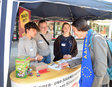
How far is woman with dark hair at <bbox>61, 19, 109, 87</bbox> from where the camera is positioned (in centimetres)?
128

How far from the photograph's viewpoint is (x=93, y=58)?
1448mm

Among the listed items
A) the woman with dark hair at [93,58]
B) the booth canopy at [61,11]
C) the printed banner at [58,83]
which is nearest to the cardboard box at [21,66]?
the printed banner at [58,83]

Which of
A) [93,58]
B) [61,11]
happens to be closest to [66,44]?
[93,58]

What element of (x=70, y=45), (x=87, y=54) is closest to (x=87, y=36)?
(x=87, y=54)

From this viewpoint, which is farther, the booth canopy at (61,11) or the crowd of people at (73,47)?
the booth canopy at (61,11)

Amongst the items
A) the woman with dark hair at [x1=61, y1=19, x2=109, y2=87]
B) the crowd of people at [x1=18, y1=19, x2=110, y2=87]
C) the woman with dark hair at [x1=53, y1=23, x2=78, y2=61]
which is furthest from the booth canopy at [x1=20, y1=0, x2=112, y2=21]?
the woman with dark hair at [x1=61, y1=19, x2=109, y2=87]

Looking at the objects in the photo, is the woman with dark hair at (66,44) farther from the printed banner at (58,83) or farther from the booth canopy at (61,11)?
the booth canopy at (61,11)

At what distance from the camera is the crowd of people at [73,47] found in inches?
50.8

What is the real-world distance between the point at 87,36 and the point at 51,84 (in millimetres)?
841

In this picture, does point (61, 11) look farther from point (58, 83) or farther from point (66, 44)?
point (58, 83)

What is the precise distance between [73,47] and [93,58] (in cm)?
163

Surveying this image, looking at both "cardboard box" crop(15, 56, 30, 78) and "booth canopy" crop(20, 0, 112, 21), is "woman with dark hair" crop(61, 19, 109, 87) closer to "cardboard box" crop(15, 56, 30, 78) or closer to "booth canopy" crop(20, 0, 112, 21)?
"cardboard box" crop(15, 56, 30, 78)

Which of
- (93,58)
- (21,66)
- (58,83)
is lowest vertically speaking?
(58,83)

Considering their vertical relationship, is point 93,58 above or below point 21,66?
above
